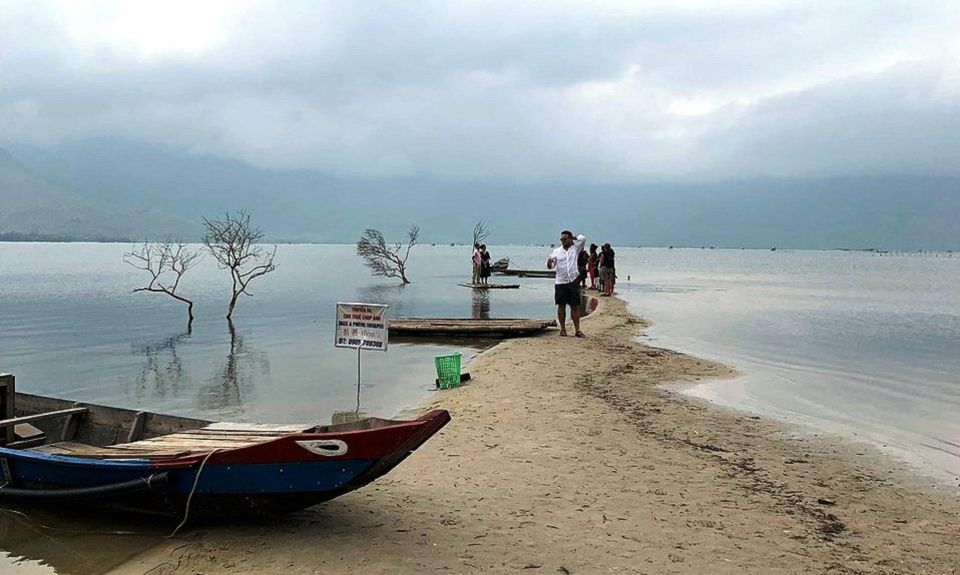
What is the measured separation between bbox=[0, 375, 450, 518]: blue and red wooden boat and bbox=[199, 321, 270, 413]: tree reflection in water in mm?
6179

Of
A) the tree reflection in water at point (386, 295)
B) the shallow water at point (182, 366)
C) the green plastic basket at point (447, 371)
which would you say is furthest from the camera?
the tree reflection in water at point (386, 295)


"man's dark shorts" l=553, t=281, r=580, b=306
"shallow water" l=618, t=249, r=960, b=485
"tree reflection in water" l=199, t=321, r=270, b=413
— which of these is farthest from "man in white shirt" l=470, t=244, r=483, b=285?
"man's dark shorts" l=553, t=281, r=580, b=306

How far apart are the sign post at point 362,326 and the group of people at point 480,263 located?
3142cm

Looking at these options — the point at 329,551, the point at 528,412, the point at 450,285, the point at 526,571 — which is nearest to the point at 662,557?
the point at 526,571

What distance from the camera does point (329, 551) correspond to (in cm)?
553

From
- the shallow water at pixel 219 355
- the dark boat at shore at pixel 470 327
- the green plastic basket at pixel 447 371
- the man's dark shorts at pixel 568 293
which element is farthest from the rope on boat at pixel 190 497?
the dark boat at shore at pixel 470 327

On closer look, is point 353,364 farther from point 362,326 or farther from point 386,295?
point 386,295

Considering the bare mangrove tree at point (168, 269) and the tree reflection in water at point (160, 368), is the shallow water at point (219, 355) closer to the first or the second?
the tree reflection in water at point (160, 368)

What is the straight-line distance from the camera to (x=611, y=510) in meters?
6.42

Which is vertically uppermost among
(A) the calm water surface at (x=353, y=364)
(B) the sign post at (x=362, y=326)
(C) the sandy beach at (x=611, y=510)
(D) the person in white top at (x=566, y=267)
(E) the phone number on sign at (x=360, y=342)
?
(D) the person in white top at (x=566, y=267)

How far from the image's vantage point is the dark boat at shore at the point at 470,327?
1988 centimetres

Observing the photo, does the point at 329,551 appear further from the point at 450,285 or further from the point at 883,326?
the point at 450,285

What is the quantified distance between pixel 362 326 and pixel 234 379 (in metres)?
6.86

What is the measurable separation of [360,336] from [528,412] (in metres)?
2.61
